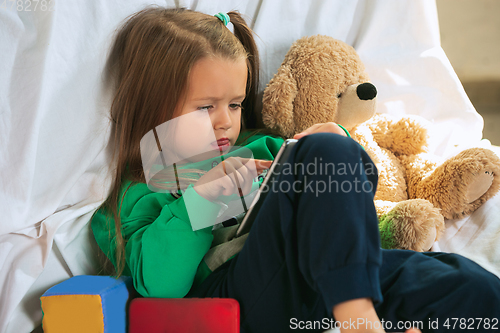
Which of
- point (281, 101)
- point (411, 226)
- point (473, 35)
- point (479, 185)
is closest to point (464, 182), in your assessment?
point (479, 185)

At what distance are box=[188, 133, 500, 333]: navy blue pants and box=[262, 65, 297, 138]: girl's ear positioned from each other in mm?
324

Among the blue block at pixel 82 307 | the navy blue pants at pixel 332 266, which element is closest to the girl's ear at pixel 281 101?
the navy blue pants at pixel 332 266

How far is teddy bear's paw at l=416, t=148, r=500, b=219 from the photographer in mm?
744

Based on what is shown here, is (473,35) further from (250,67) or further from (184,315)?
(184,315)

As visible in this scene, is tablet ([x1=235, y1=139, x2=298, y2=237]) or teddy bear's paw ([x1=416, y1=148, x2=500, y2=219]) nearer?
tablet ([x1=235, y1=139, x2=298, y2=237])

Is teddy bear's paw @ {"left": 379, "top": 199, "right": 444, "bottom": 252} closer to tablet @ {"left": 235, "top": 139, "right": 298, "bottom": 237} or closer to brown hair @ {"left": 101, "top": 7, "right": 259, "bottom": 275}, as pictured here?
tablet @ {"left": 235, "top": 139, "right": 298, "bottom": 237}

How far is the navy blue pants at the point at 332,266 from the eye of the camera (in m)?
0.46

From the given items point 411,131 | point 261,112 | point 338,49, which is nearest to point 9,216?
point 261,112

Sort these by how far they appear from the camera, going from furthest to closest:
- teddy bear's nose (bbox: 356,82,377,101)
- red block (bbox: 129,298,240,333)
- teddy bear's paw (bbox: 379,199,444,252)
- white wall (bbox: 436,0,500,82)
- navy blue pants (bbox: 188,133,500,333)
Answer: white wall (bbox: 436,0,500,82) < teddy bear's nose (bbox: 356,82,377,101) < teddy bear's paw (bbox: 379,199,444,252) < red block (bbox: 129,298,240,333) < navy blue pants (bbox: 188,133,500,333)

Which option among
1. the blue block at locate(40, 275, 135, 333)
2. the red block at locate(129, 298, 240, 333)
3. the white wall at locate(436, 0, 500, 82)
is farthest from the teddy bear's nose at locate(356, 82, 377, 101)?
the white wall at locate(436, 0, 500, 82)

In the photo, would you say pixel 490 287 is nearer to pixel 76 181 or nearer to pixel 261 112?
pixel 261 112

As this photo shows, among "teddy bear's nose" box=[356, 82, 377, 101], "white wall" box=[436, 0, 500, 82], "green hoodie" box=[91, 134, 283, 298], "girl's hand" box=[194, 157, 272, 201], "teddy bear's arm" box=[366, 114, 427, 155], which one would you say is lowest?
"green hoodie" box=[91, 134, 283, 298]

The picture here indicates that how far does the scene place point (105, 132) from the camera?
0.74 m

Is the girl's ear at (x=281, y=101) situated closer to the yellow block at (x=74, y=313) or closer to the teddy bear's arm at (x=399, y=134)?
the teddy bear's arm at (x=399, y=134)
